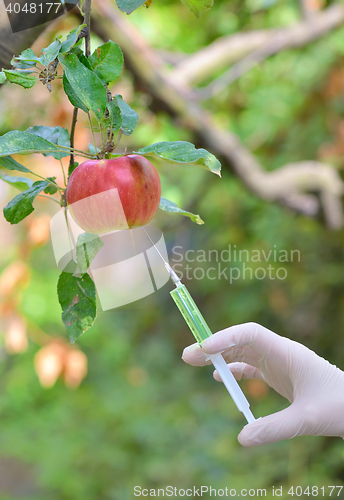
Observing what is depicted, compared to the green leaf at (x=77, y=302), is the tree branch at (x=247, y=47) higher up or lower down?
lower down

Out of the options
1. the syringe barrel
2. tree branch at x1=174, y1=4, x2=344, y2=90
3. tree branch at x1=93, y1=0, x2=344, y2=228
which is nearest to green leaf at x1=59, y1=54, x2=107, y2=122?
the syringe barrel

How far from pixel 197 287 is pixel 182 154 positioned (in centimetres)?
270

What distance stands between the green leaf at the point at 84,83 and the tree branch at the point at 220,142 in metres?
0.78

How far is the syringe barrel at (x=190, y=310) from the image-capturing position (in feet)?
1.51

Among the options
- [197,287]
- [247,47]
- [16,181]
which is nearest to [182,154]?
[16,181]

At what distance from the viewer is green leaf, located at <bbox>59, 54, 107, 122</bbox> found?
294 mm

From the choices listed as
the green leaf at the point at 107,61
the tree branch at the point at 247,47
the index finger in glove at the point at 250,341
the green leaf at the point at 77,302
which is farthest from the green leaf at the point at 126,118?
the tree branch at the point at 247,47

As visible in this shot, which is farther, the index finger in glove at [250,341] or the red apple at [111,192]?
the index finger in glove at [250,341]

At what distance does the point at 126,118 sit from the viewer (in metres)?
0.35

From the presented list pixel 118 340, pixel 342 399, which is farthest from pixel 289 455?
pixel 342 399

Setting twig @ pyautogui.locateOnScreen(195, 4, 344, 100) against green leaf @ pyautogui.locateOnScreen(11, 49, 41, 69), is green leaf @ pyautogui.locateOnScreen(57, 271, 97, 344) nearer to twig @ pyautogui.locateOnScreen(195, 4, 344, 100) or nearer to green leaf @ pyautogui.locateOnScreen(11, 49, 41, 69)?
green leaf @ pyautogui.locateOnScreen(11, 49, 41, 69)

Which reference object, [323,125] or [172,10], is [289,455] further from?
[172,10]

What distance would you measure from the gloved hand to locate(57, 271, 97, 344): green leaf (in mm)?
180

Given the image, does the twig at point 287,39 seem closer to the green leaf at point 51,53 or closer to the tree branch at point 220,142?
the tree branch at point 220,142
